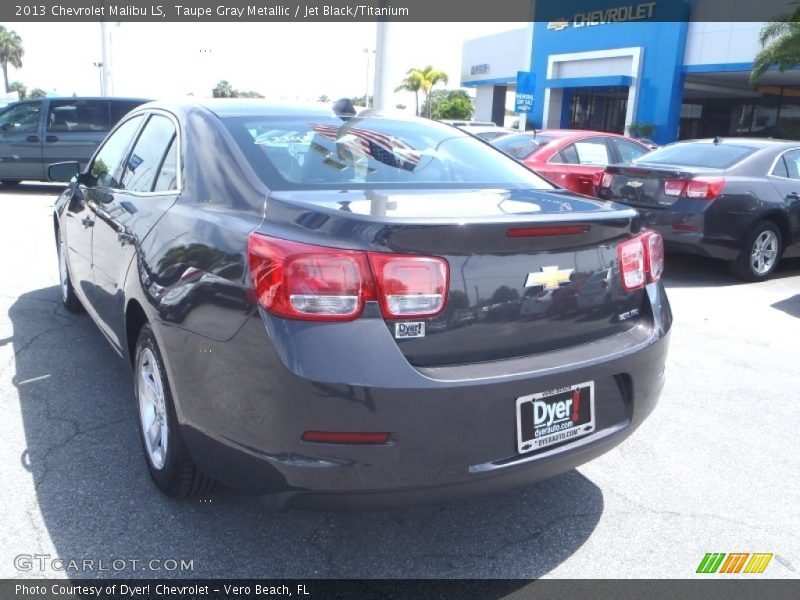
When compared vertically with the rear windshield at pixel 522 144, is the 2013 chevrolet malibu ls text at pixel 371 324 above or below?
below

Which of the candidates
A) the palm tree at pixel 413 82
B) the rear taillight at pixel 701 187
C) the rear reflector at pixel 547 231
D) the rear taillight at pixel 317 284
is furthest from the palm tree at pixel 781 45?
the palm tree at pixel 413 82

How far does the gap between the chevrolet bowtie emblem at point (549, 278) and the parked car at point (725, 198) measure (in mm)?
5192

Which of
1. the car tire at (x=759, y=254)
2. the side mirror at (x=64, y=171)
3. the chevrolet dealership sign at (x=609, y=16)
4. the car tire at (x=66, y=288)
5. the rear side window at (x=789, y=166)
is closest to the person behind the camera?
the side mirror at (x=64, y=171)

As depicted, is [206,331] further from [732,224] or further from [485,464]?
[732,224]

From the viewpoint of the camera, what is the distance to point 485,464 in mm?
2277

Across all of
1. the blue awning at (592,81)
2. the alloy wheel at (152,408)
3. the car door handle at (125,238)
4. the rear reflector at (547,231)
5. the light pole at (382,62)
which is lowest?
the alloy wheel at (152,408)

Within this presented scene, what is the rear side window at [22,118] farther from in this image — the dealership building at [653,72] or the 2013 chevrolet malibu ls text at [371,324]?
the dealership building at [653,72]

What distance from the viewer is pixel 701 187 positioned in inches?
279

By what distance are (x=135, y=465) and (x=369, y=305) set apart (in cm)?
168

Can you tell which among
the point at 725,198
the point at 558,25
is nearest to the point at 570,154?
the point at 725,198

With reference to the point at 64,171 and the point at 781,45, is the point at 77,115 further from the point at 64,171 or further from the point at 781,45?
the point at 781,45

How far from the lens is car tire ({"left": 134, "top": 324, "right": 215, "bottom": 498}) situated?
8.95 ft

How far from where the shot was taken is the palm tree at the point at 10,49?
283ft

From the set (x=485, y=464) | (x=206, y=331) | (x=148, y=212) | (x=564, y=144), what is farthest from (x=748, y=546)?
(x=564, y=144)
